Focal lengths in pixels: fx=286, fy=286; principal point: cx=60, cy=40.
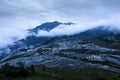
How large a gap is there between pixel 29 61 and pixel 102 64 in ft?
135

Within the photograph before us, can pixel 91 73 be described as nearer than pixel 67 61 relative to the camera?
Yes

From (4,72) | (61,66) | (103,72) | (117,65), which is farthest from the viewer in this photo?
(117,65)

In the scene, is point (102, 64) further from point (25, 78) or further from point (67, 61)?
point (25, 78)

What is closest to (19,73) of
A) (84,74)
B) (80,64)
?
(84,74)

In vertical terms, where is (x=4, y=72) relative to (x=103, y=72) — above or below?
above

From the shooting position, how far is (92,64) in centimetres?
15325

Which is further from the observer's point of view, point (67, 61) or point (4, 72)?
point (67, 61)

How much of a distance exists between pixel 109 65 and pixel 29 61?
45.1 meters

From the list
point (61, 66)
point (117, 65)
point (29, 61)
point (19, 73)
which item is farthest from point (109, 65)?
point (19, 73)

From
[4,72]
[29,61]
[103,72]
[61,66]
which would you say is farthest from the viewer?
[29,61]

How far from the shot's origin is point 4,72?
2990 inches

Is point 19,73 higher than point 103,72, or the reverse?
point 19,73

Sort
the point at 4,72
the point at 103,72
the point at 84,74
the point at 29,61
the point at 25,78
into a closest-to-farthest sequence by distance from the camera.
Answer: the point at 25,78
the point at 4,72
the point at 84,74
the point at 103,72
the point at 29,61

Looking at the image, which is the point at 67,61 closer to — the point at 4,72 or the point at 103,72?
the point at 103,72
